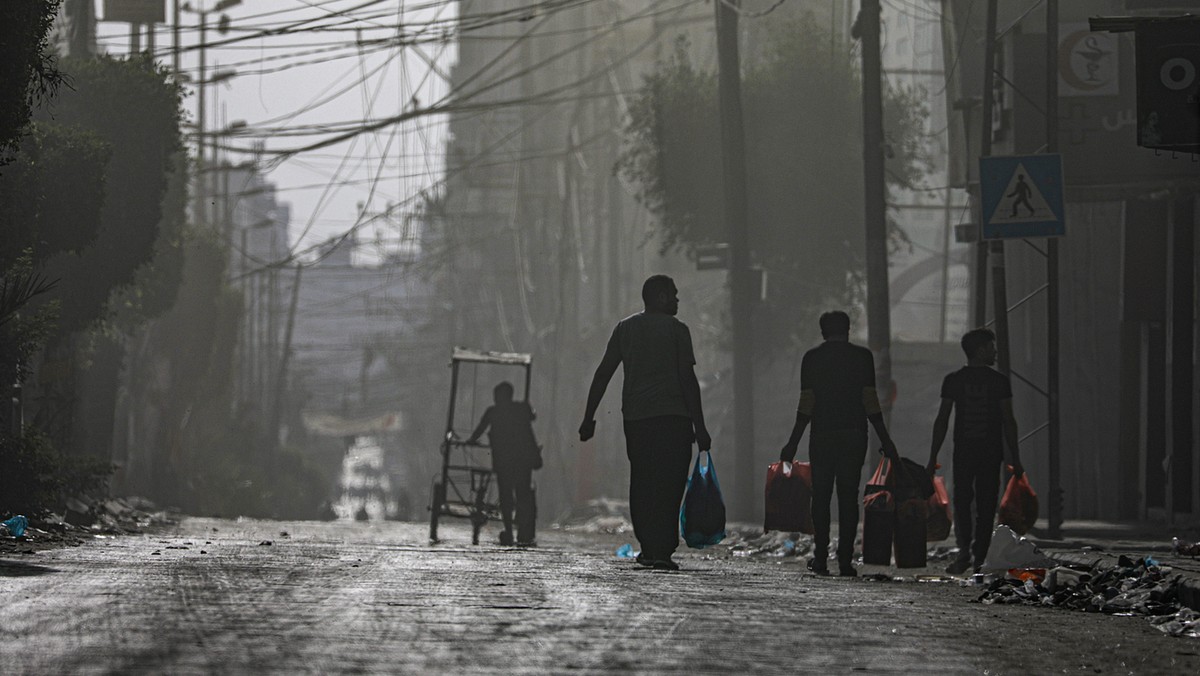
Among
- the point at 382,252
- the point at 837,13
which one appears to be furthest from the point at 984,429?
the point at 382,252

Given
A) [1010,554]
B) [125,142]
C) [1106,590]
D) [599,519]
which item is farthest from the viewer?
[599,519]

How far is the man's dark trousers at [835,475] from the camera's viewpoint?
11664 mm

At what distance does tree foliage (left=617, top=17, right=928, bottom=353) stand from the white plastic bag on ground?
24262 millimetres

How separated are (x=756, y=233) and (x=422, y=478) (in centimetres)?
6458

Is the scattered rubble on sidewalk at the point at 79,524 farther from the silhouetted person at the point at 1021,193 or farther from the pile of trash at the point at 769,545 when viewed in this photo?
the silhouetted person at the point at 1021,193

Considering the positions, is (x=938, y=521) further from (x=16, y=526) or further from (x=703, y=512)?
(x=16, y=526)

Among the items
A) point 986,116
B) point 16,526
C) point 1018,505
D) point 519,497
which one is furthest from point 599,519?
point 1018,505

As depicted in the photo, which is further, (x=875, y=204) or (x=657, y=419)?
(x=875, y=204)

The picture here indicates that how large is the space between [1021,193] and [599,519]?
1979cm

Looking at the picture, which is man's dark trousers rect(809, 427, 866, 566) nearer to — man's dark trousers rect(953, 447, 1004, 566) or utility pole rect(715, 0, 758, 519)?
man's dark trousers rect(953, 447, 1004, 566)

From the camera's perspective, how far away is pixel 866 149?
64.5 ft

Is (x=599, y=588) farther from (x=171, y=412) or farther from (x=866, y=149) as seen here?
(x=171, y=412)

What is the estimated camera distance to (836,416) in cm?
1166

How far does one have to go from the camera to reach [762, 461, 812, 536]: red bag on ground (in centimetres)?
1249
